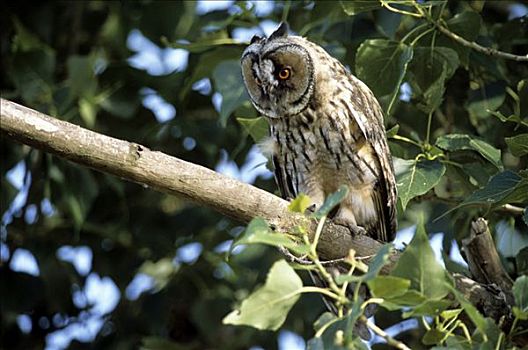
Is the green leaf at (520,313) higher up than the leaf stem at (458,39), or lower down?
lower down

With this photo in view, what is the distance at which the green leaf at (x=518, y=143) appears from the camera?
2519mm

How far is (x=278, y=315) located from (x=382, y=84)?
1.40 m

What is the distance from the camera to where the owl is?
3.47 meters

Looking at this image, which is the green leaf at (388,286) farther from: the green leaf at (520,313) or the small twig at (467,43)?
the small twig at (467,43)

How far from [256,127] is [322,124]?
25cm

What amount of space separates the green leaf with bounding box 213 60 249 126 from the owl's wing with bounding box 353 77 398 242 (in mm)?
404

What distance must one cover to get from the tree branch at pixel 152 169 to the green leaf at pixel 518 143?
0.39 m

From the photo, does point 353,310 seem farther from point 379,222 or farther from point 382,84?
point 379,222

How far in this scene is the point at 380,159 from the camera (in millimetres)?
3445

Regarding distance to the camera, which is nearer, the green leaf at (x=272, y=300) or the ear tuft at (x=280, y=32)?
the green leaf at (x=272, y=300)

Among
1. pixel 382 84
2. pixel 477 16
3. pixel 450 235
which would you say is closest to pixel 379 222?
pixel 450 235

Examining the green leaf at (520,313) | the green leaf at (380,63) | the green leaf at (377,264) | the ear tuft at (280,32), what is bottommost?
the ear tuft at (280,32)

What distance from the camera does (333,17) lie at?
359 cm

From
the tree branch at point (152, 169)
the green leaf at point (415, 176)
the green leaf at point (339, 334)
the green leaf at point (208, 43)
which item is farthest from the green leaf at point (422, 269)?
the green leaf at point (208, 43)
